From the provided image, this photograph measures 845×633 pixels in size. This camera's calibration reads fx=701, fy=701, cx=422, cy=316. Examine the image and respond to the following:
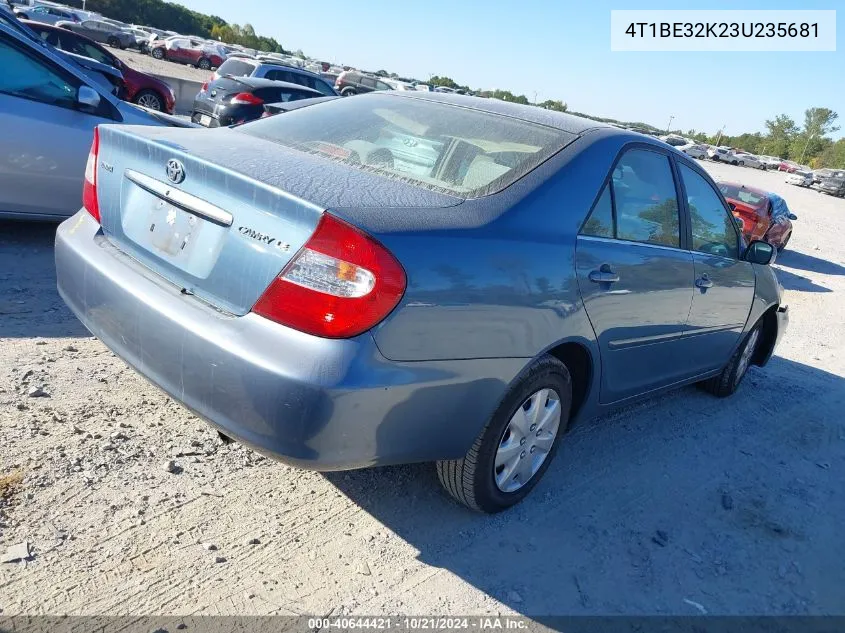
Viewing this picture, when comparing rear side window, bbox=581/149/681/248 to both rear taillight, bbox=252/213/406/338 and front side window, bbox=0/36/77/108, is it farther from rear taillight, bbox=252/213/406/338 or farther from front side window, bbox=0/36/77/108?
front side window, bbox=0/36/77/108

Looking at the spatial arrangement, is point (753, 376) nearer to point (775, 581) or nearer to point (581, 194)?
point (775, 581)

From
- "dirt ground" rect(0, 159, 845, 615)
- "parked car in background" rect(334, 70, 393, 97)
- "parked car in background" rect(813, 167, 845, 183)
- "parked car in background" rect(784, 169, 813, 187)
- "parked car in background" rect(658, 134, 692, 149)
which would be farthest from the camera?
"parked car in background" rect(784, 169, 813, 187)

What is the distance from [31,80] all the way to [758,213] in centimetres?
1105

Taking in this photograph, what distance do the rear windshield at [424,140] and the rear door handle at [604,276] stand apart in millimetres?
532

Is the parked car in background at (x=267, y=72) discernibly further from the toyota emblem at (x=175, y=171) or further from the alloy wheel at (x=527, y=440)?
the alloy wheel at (x=527, y=440)

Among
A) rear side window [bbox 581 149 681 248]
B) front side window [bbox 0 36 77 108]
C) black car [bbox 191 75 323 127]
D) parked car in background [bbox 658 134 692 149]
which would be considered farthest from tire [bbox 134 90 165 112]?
rear side window [bbox 581 149 681 248]

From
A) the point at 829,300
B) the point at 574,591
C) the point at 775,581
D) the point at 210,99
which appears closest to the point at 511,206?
the point at 574,591

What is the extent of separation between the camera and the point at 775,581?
9.92 ft

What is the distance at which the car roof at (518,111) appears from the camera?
3.30 metres

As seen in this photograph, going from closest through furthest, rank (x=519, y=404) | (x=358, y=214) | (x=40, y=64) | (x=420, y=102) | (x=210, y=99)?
(x=358, y=214) < (x=519, y=404) < (x=420, y=102) < (x=40, y=64) < (x=210, y=99)

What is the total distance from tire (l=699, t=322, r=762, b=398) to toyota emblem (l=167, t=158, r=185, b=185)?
3.98 meters

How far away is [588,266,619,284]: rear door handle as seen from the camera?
297 cm

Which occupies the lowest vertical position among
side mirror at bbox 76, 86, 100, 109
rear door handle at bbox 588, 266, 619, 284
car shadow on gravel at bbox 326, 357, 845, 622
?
car shadow on gravel at bbox 326, 357, 845, 622

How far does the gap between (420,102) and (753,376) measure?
403cm
